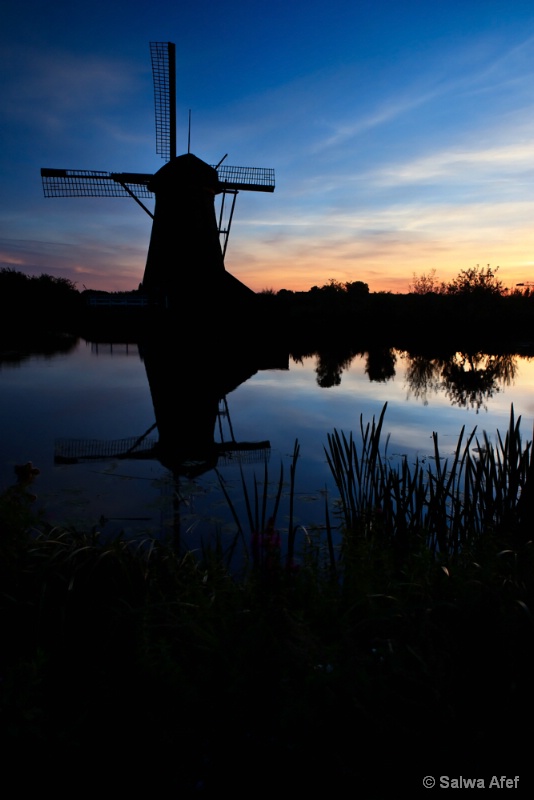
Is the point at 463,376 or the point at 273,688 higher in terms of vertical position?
the point at 463,376

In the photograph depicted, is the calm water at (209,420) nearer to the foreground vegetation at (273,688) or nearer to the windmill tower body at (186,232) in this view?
the foreground vegetation at (273,688)

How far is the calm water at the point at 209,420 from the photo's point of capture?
613cm

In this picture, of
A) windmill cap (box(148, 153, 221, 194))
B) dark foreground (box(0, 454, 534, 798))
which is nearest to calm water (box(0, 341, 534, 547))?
dark foreground (box(0, 454, 534, 798))

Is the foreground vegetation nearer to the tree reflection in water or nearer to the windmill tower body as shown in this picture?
the tree reflection in water

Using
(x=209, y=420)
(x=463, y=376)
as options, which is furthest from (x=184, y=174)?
(x=209, y=420)

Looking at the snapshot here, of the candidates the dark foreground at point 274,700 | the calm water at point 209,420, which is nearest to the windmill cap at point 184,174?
the calm water at point 209,420

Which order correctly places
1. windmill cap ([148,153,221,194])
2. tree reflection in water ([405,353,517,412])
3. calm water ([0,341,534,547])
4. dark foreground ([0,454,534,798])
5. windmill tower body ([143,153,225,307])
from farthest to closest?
windmill tower body ([143,153,225,307]), windmill cap ([148,153,221,194]), tree reflection in water ([405,353,517,412]), calm water ([0,341,534,547]), dark foreground ([0,454,534,798])

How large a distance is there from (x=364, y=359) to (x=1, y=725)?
2402cm

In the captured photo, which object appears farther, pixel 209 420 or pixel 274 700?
pixel 209 420

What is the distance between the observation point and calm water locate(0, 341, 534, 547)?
6.13 metres

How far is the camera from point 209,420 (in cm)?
1104

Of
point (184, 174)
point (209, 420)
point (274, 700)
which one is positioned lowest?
point (209, 420)

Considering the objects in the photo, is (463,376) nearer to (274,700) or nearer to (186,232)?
(186,232)

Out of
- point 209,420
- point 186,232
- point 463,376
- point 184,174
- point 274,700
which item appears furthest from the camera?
point 186,232
